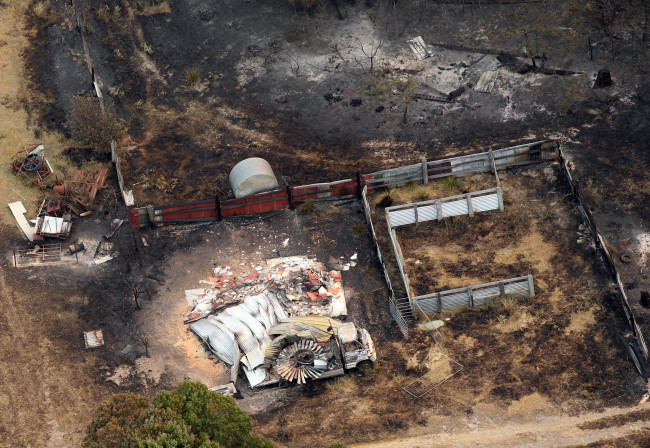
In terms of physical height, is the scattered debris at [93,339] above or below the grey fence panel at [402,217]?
below

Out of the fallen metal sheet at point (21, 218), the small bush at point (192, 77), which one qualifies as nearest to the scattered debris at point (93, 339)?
the fallen metal sheet at point (21, 218)

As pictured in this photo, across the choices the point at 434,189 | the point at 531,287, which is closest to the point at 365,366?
the point at 531,287

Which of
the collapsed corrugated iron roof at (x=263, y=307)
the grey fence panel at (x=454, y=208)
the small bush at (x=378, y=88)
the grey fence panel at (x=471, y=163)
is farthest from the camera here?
the small bush at (x=378, y=88)

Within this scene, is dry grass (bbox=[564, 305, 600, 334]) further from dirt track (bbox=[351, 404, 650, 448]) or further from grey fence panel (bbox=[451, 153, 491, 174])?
grey fence panel (bbox=[451, 153, 491, 174])

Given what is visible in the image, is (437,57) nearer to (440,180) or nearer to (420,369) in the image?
(440,180)

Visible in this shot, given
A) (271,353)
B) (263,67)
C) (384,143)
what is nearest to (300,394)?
(271,353)

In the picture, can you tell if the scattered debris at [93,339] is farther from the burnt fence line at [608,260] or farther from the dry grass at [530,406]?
the burnt fence line at [608,260]

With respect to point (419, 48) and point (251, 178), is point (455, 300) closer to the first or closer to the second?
point (251, 178)
